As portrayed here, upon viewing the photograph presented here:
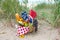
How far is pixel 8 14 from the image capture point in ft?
15.9

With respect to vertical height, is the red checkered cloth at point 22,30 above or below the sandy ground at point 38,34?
above

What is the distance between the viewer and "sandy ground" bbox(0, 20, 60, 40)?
4043mm

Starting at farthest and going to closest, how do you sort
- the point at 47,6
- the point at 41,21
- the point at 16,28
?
the point at 47,6 → the point at 41,21 → the point at 16,28

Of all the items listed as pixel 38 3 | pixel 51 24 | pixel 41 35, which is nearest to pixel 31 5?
pixel 38 3

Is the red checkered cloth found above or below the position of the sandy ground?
above

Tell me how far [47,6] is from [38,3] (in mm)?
350

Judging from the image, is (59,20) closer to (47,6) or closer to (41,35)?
(41,35)

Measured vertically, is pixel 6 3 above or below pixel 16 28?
above

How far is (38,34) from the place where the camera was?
4.18m

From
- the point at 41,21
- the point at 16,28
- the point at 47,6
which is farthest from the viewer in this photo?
the point at 47,6

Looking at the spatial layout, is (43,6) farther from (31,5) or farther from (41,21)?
(41,21)

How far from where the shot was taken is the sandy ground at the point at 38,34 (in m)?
4.04

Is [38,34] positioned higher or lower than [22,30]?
lower

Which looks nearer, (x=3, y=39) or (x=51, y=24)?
(x=3, y=39)
